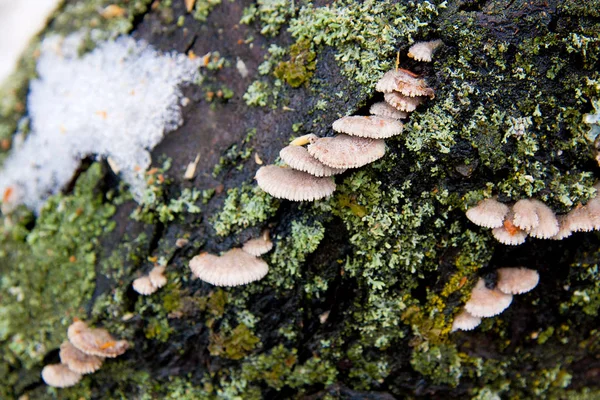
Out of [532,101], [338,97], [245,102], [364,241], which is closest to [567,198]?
[532,101]

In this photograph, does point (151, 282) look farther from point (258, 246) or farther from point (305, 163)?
point (305, 163)

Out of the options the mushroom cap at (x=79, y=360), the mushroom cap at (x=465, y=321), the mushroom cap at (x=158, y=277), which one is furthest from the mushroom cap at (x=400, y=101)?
the mushroom cap at (x=79, y=360)

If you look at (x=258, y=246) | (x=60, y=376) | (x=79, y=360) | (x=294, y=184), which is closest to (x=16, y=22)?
(x=60, y=376)

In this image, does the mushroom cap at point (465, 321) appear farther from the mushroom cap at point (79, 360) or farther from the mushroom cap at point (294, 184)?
the mushroom cap at point (79, 360)

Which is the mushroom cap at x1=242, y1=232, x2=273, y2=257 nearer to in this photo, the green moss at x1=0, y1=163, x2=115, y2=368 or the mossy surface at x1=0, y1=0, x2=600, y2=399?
the mossy surface at x1=0, y1=0, x2=600, y2=399

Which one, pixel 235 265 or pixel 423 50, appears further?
pixel 235 265
